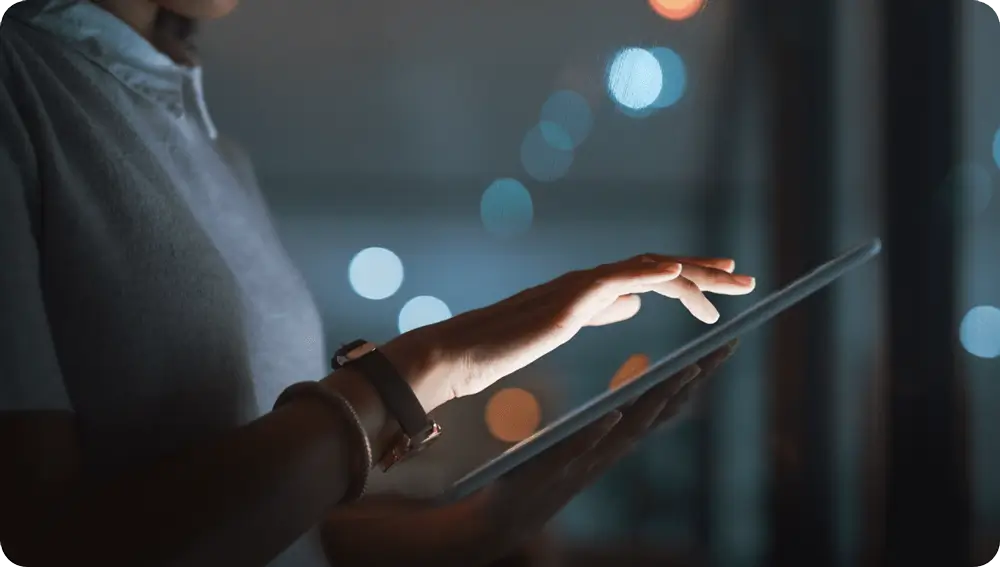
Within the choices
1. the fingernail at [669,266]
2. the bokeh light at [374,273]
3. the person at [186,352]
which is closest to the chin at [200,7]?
the person at [186,352]

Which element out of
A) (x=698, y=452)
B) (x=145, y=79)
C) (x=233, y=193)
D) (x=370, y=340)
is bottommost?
(x=698, y=452)

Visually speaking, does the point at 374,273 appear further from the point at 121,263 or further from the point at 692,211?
the point at 692,211

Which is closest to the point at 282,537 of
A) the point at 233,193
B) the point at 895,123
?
the point at 233,193

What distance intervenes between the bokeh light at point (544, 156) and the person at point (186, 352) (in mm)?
111

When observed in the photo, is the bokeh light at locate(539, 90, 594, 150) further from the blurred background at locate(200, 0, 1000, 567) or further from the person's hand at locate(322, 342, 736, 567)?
the person's hand at locate(322, 342, 736, 567)

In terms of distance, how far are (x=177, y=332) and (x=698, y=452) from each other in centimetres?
50

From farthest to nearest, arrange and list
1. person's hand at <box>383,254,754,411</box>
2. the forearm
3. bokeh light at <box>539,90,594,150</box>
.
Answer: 1. bokeh light at <box>539,90,594,150</box>
2. person's hand at <box>383,254,754,411</box>
3. the forearm

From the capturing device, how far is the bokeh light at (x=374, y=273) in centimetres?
69

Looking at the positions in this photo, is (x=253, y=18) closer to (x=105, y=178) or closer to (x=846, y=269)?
(x=105, y=178)

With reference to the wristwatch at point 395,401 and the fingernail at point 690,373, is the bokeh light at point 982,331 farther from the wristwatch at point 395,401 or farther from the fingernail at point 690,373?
the wristwatch at point 395,401

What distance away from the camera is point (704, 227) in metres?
0.73

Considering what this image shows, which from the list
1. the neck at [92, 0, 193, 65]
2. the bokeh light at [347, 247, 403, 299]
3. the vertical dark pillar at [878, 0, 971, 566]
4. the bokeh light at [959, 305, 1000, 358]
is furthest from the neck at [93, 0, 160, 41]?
the bokeh light at [959, 305, 1000, 358]

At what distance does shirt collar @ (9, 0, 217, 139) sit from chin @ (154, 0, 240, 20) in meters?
0.04

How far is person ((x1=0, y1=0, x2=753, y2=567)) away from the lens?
523 mm
